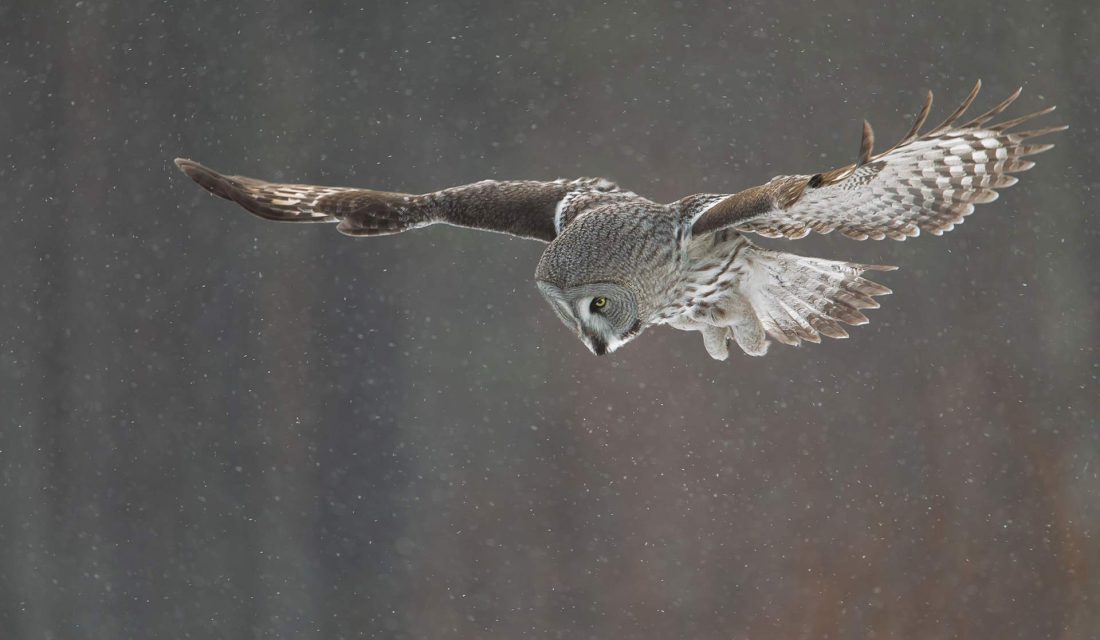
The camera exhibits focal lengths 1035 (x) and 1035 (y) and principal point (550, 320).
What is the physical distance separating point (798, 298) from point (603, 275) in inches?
30.6

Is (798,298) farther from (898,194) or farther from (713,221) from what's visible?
(713,221)

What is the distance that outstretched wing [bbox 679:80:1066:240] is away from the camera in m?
1.72

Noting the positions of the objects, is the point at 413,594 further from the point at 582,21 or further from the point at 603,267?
the point at 603,267

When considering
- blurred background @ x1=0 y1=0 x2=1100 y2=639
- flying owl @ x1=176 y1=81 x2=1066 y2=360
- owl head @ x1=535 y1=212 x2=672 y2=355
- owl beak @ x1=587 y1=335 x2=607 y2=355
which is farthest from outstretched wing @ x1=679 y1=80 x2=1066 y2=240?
blurred background @ x1=0 y1=0 x2=1100 y2=639

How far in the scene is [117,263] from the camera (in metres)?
3.91

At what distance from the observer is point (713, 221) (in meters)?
1.83

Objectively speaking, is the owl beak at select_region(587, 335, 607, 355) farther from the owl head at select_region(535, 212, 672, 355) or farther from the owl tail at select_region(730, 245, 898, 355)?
the owl tail at select_region(730, 245, 898, 355)

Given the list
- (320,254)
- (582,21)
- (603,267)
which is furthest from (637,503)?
(603,267)

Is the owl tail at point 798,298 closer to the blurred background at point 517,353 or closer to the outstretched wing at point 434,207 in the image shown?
the outstretched wing at point 434,207

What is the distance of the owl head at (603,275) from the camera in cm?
180

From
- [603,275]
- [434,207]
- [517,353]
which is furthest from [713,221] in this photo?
[517,353]

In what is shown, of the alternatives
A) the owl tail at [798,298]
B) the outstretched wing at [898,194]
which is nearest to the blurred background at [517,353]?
the owl tail at [798,298]

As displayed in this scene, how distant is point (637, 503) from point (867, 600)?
2.90ft

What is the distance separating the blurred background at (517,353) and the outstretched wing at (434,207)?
4.88ft
